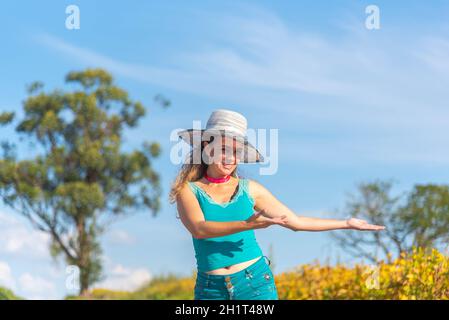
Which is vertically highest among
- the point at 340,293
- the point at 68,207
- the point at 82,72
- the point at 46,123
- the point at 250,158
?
the point at 82,72

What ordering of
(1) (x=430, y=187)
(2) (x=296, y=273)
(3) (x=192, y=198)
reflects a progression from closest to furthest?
(3) (x=192, y=198) < (2) (x=296, y=273) < (1) (x=430, y=187)

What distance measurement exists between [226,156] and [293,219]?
22.9 inches

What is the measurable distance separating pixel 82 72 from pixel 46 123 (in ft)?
7.00

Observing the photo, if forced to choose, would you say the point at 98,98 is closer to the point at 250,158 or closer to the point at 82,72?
the point at 82,72

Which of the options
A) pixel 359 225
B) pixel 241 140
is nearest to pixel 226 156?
pixel 241 140

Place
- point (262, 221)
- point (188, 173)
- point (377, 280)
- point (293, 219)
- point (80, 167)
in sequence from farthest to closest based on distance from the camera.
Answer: point (80, 167)
point (377, 280)
point (188, 173)
point (293, 219)
point (262, 221)

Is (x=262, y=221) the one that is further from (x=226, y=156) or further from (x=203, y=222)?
(x=226, y=156)

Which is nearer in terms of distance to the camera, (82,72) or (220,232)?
(220,232)

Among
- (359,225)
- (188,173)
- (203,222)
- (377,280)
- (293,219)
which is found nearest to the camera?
(203,222)

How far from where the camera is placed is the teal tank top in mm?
3826

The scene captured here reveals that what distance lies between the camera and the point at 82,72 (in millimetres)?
21484

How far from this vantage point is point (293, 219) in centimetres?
404

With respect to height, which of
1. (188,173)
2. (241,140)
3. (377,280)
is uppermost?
(241,140)

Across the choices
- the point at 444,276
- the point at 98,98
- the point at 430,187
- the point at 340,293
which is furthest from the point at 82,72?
the point at 444,276
